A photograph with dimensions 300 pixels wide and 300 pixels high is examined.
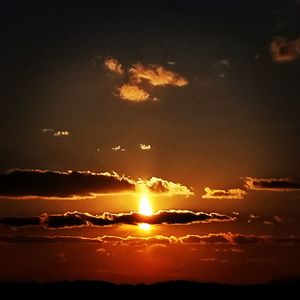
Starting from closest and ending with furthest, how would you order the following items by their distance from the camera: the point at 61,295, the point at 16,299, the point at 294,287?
the point at 294,287
the point at 16,299
the point at 61,295

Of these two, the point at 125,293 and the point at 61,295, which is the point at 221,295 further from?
the point at 61,295

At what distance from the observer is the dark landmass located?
16500cm

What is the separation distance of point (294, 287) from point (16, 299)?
273 ft

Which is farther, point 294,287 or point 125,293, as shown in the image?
point 125,293

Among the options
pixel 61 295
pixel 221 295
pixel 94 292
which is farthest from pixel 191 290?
pixel 61 295

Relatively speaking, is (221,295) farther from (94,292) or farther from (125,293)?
(94,292)

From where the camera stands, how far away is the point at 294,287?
142 metres

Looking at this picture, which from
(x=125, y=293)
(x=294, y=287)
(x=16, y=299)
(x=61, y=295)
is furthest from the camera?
(x=125, y=293)

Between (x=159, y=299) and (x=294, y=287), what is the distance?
4715 centimetres

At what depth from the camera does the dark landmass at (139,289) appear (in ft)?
541

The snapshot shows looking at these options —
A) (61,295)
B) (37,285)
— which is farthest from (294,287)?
(37,285)

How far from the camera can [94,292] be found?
184m

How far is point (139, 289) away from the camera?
18775 centimetres

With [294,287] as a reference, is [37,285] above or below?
above
